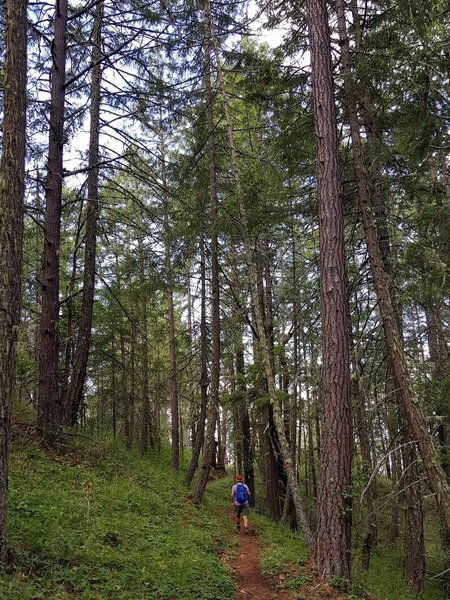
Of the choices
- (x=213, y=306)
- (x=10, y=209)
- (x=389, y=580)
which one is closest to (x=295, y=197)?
(x=213, y=306)

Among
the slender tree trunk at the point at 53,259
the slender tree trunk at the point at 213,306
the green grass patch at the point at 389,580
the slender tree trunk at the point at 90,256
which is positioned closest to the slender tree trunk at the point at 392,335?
the green grass patch at the point at 389,580

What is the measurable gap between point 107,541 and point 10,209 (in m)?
4.29

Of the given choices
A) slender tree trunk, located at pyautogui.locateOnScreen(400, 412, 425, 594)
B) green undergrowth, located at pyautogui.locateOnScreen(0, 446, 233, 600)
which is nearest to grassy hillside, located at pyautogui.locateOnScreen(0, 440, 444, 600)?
green undergrowth, located at pyautogui.locateOnScreen(0, 446, 233, 600)

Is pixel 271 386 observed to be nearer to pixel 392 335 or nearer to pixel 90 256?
pixel 392 335

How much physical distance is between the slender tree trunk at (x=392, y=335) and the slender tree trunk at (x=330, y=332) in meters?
0.56

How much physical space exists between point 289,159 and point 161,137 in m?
11.6

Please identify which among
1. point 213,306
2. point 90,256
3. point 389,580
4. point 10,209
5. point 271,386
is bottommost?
point 389,580

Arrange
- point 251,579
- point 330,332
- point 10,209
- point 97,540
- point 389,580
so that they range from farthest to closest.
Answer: point 389,580 < point 251,579 < point 330,332 < point 97,540 < point 10,209

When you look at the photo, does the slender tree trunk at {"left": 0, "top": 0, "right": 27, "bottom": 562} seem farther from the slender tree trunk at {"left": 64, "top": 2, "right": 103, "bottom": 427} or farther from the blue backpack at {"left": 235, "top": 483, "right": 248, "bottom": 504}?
the blue backpack at {"left": 235, "top": 483, "right": 248, "bottom": 504}

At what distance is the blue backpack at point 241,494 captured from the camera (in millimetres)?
11625

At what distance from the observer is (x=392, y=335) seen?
664 centimetres

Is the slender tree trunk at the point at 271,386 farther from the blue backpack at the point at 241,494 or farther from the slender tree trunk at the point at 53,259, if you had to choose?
the slender tree trunk at the point at 53,259

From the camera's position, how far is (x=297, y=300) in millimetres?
12344

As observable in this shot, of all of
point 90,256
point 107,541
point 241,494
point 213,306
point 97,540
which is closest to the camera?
point 97,540
